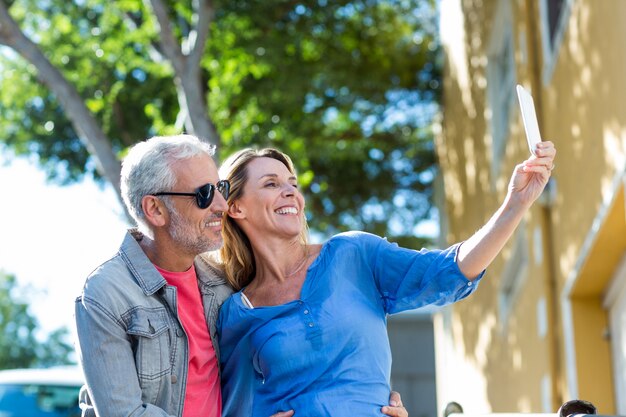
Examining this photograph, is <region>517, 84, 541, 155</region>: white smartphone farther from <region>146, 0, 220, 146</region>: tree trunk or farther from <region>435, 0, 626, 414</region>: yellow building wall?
<region>146, 0, 220, 146</region>: tree trunk

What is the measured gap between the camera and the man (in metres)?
4.11

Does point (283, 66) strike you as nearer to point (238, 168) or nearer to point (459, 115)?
point (459, 115)

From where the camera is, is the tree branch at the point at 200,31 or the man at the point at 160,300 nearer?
the man at the point at 160,300

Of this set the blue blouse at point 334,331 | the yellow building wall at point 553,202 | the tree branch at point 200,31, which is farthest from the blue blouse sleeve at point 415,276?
the tree branch at point 200,31

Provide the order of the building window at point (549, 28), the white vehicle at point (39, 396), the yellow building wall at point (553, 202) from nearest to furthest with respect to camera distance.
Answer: the yellow building wall at point (553, 202)
the white vehicle at point (39, 396)
the building window at point (549, 28)

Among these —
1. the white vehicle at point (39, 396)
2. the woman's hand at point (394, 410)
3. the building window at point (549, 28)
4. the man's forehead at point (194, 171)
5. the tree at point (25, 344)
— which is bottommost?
the woman's hand at point (394, 410)

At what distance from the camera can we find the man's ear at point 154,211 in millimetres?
4430

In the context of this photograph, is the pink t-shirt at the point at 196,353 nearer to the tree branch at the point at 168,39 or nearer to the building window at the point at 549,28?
the building window at the point at 549,28

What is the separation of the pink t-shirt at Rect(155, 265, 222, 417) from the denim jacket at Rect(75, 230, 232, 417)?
64 mm

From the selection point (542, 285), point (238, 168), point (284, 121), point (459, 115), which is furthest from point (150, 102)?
point (238, 168)

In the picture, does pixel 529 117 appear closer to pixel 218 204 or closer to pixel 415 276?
pixel 415 276

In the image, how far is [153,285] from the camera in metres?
4.32

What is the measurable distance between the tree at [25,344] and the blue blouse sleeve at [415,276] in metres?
36.6

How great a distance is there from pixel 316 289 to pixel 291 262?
0.23 meters
